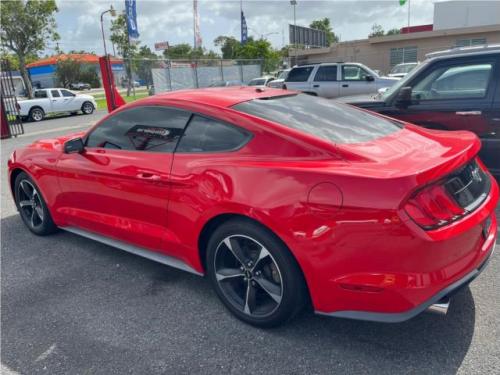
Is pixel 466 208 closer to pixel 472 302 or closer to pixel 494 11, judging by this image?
pixel 472 302

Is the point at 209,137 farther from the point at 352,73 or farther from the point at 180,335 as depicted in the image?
the point at 352,73

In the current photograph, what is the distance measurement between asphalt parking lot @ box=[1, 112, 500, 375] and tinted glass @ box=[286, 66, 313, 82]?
12.1m

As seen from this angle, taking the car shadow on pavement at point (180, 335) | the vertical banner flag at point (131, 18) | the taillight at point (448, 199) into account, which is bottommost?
the car shadow on pavement at point (180, 335)

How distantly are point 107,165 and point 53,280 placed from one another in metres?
1.13

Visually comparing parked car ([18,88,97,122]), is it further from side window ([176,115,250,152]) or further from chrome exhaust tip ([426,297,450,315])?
chrome exhaust tip ([426,297,450,315])

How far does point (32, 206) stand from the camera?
4.50 meters

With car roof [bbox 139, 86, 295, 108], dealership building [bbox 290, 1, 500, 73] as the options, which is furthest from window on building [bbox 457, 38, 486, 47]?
car roof [bbox 139, 86, 295, 108]

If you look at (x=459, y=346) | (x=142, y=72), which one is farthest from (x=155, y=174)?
(x=142, y=72)

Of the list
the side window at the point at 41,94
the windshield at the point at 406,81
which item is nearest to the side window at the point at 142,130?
the windshield at the point at 406,81

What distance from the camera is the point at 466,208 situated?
2342 mm

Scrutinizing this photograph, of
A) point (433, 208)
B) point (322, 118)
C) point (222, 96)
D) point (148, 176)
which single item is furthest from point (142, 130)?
point (433, 208)

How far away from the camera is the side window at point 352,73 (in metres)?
14.2

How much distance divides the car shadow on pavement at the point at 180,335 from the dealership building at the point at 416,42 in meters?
30.2

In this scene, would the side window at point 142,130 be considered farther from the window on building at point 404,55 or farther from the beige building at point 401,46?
the window on building at point 404,55
